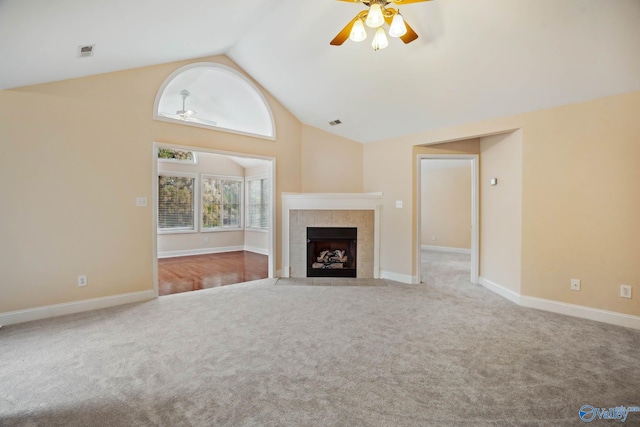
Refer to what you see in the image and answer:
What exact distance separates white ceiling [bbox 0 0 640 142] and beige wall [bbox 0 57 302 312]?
22 centimetres

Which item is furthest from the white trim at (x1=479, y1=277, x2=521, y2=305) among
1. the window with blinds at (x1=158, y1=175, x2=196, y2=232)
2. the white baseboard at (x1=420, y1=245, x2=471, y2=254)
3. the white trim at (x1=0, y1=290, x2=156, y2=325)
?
the window with blinds at (x1=158, y1=175, x2=196, y2=232)

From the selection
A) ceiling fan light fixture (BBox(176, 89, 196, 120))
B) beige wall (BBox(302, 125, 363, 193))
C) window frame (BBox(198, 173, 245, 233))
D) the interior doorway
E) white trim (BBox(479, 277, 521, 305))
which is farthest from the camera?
window frame (BBox(198, 173, 245, 233))

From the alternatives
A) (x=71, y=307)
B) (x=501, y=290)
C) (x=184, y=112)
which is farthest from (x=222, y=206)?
(x=501, y=290)

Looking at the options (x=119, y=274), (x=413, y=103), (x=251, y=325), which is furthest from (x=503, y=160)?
(x=119, y=274)

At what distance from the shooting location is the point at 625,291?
3086 millimetres

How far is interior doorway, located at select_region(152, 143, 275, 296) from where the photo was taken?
265 inches

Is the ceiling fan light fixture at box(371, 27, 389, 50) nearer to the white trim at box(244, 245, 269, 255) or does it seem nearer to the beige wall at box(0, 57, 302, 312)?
the beige wall at box(0, 57, 302, 312)

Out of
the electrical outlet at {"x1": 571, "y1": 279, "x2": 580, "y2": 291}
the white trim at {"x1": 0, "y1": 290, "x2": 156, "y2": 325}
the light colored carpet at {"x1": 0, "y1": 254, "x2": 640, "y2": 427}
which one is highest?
the electrical outlet at {"x1": 571, "y1": 279, "x2": 580, "y2": 291}

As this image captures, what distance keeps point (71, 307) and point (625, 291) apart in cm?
626

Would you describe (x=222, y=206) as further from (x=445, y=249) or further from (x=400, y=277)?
(x=445, y=249)

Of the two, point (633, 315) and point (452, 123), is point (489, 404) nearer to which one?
point (633, 315)

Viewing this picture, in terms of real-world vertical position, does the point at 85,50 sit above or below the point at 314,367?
above

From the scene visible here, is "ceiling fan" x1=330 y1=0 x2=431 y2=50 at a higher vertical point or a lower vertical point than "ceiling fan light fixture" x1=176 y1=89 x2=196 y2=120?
lower

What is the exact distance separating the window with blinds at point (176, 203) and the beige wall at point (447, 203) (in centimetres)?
646
